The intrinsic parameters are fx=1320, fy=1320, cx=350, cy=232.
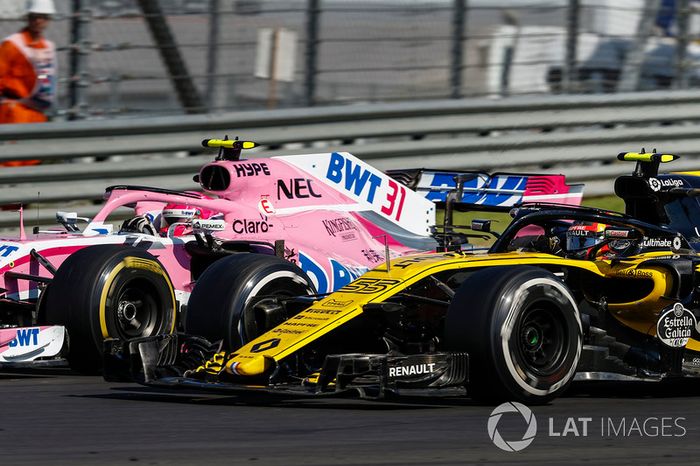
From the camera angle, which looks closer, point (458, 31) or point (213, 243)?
point (213, 243)

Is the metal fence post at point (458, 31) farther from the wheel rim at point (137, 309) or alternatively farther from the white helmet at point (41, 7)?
the wheel rim at point (137, 309)

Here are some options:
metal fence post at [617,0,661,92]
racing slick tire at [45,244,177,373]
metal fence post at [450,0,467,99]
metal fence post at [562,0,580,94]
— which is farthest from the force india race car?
metal fence post at [617,0,661,92]

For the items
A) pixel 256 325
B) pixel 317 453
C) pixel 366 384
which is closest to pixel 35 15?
pixel 256 325

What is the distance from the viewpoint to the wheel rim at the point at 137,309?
8445 millimetres

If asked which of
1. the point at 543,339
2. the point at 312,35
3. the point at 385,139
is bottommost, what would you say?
the point at 543,339

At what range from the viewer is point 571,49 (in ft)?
46.5

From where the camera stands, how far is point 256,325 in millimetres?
7480

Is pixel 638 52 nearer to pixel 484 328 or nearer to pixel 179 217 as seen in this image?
pixel 179 217

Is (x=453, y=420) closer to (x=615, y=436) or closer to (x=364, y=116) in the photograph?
(x=615, y=436)

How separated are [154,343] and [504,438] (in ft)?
7.14

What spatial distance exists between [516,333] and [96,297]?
2.90m

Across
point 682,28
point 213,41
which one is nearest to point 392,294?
point 213,41

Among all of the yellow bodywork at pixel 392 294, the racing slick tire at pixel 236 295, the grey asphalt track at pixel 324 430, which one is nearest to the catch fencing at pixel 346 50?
the racing slick tire at pixel 236 295

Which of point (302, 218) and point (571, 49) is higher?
point (571, 49)
